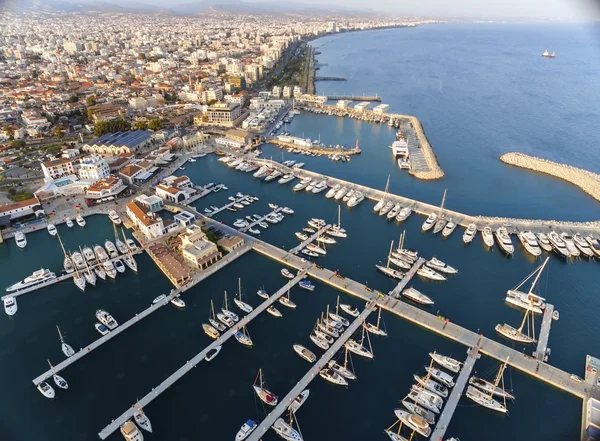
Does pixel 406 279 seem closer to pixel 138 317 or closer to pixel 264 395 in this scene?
pixel 264 395

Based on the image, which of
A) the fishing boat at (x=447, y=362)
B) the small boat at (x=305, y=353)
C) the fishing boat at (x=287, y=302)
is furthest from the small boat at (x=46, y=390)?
the fishing boat at (x=447, y=362)

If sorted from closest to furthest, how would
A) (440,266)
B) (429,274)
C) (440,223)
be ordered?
1. (429,274)
2. (440,266)
3. (440,223)

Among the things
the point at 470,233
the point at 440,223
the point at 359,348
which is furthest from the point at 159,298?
the point at 470,233

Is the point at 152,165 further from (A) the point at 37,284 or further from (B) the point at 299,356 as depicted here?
(B) the point at 299,356

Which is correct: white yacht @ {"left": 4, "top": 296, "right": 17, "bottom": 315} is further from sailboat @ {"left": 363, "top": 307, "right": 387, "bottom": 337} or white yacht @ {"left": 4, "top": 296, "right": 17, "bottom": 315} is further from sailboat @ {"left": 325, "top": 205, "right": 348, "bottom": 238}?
sailboat @ {"left": 325, "top": 205, "right": 348, "bottom": 238}

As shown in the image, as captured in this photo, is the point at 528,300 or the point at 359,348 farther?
the point at 528,300

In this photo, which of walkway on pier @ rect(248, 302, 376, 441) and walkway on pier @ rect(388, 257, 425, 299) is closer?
walkway on pier @ rect(248, 302, 376, 441)

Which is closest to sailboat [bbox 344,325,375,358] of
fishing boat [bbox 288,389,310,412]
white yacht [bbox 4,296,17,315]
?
fishing boat [bbox 288,389,310,412]
